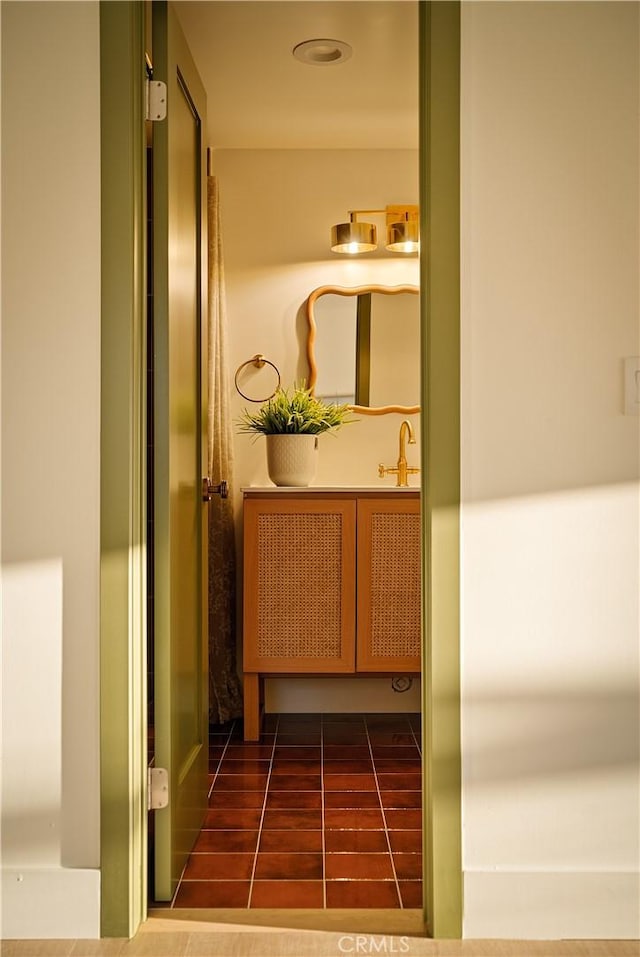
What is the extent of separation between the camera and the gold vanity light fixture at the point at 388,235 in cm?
392

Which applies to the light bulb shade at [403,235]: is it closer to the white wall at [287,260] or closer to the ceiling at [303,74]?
the white wall at [287,260]

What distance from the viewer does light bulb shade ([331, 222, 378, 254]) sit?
3.92 m

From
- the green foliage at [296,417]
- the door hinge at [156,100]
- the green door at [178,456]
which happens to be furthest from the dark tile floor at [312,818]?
the door hinge at [156,100]

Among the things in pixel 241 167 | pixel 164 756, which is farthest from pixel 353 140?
pixel 164 756

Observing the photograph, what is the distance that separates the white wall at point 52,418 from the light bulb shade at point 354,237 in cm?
202

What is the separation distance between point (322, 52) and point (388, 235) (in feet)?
3.27

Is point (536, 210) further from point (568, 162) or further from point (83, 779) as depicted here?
point (83, 779)

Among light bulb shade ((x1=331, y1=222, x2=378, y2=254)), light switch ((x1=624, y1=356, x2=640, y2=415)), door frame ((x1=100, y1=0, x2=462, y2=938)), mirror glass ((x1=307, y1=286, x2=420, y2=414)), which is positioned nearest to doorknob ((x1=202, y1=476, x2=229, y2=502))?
door frame ((x1=100, y1=0, x2=462, y2=938))

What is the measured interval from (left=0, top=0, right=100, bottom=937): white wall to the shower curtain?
165cm

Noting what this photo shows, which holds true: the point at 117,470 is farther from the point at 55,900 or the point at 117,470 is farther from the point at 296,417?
the point at 296,417

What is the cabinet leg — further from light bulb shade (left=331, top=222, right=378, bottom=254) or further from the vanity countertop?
light bulb shade (left=331, top=222, right=378, bottom=254)

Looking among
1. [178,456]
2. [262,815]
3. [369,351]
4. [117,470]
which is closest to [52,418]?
[117,470]

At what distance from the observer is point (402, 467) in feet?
12.9

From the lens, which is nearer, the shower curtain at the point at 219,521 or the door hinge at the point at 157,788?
the door hinge at the point at 157,788
